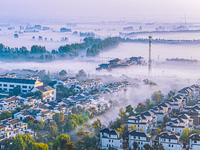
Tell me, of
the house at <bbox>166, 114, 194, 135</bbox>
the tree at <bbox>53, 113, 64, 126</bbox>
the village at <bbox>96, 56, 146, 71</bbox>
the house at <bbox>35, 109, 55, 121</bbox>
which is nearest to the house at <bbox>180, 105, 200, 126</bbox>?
the house at <bbox>166, 114, 194, 135</bbox>

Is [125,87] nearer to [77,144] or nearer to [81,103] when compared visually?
[81,103]

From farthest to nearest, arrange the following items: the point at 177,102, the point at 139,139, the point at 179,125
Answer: the point at 177,102
the point at 179,125
the point at 139,139

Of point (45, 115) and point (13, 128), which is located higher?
point (45, 115)

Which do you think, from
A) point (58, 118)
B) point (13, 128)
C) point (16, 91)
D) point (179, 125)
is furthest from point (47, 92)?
point (179, 125)

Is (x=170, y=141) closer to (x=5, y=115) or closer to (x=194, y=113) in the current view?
(x=194, y=113)

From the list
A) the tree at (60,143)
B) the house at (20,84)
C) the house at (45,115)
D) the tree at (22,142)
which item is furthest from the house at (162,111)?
the house at (20,84)

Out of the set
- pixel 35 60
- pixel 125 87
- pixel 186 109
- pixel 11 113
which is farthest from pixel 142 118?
pixel 35 60
